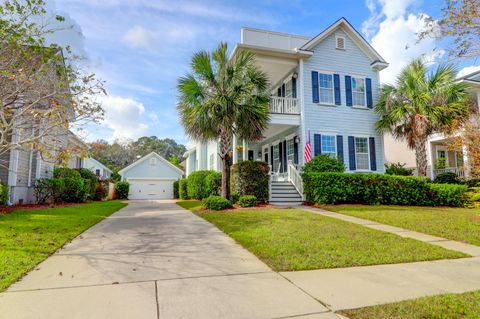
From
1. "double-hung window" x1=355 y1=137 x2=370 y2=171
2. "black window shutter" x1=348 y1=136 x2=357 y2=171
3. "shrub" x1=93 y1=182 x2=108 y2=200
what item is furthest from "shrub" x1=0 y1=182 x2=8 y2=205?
"double-hung window" x1=355 y1=137 x2=370 y2=171

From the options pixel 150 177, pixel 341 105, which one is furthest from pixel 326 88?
pixel 150 177

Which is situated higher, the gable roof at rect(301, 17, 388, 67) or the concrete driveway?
the gable roof at rect(301, 17, 388, 67)

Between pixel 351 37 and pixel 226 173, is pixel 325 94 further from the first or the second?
pixel 226 173

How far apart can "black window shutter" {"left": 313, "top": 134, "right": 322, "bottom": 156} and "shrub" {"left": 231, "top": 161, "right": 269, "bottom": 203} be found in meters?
3.61

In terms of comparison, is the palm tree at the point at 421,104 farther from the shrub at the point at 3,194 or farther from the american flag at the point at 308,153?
the shrub at the point at 3,194

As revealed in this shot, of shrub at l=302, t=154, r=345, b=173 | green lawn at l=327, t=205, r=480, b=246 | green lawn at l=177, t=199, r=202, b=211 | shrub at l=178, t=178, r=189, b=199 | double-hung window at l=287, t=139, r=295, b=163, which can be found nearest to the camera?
green lawn at l=327, t=205, r=480, b=246

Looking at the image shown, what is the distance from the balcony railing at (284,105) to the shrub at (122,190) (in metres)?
18.1

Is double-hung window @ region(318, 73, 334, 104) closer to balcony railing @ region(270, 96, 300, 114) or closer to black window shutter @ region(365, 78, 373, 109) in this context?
balcony railing @ region(270, 96, 300, 114)

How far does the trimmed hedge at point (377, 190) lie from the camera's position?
12266 mm

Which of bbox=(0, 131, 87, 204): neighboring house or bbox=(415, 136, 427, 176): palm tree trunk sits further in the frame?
bbox=(415, 136, 427, 176): palm tree trunk

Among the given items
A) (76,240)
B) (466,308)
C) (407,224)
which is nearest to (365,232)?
(407,224)

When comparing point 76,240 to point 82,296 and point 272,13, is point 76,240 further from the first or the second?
point 272,13

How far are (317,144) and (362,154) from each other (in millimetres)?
2934

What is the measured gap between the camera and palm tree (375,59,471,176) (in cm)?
1404
